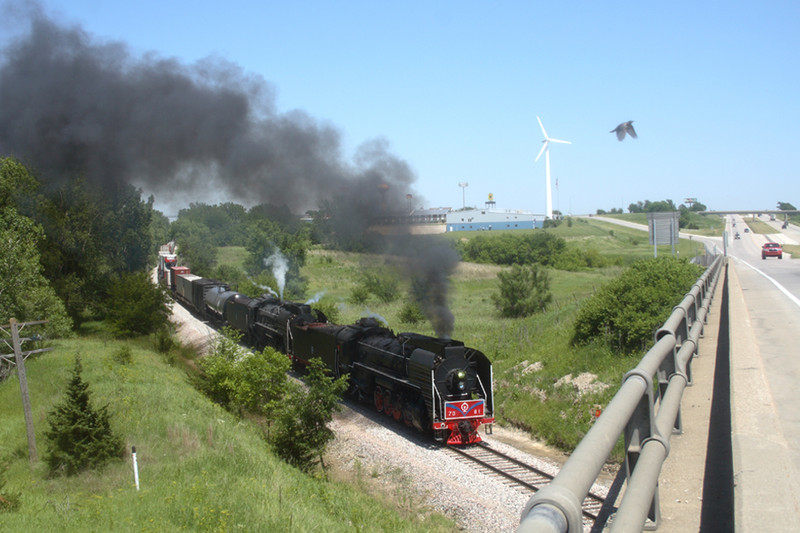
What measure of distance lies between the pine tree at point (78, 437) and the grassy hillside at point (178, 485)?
1.19 feet

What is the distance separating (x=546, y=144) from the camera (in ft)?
218

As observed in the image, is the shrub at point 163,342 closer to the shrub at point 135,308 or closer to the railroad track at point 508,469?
the shrub at point 135,308

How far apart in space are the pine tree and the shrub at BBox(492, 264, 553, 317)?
3062 cm

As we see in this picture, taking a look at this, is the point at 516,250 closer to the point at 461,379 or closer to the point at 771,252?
the point at 771,252

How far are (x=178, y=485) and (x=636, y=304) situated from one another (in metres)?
17.4

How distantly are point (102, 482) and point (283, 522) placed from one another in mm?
6992

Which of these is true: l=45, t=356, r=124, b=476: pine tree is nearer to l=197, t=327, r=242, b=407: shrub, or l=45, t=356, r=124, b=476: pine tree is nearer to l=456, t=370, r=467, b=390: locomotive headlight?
l=197, t=327, r=242, b=407: shrub

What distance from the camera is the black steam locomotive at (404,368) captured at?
17.6 m

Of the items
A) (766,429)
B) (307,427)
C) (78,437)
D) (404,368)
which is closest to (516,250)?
Result: (404,368)

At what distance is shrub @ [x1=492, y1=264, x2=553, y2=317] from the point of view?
141 ft

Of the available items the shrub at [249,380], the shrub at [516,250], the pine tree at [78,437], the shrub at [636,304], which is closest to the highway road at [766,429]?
the shrub at [636,304]

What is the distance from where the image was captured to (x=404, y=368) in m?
18.9

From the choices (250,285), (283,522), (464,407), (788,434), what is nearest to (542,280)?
(250,285)

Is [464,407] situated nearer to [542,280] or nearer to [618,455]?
[618,455]
